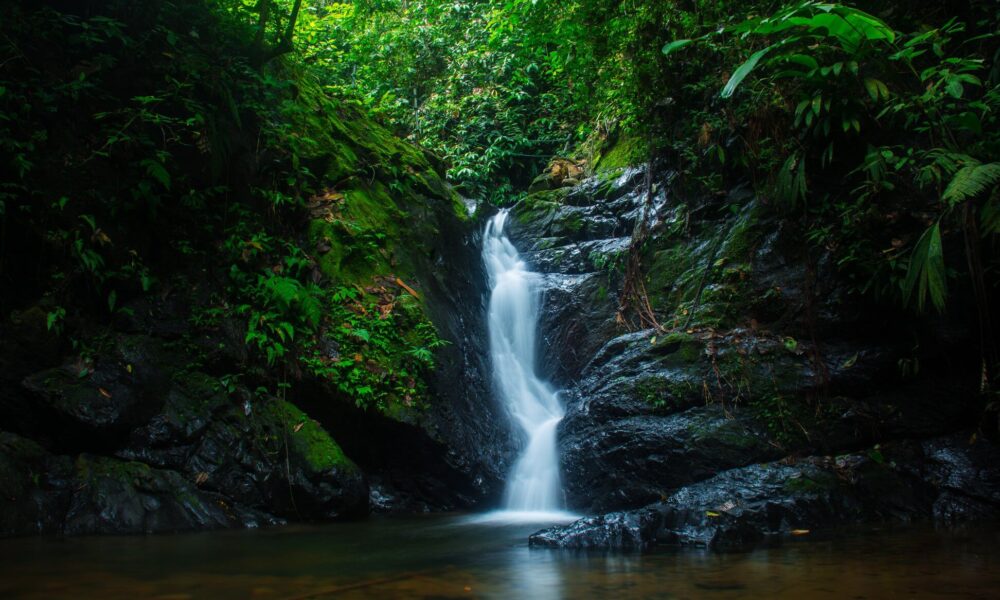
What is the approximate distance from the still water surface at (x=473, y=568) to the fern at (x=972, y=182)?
2390 millimetres

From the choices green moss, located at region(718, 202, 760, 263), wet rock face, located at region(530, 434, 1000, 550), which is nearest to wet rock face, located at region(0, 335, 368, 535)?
wet rock face, located at region(530, 434, 1000, 550)

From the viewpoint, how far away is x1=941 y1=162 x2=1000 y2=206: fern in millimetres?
4379

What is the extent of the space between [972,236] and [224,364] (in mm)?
6712

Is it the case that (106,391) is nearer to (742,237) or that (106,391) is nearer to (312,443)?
(312,443)

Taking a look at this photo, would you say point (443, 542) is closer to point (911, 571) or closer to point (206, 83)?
point (911, 571)

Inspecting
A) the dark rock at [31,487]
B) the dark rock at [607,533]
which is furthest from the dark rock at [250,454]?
the dark rock at [607,533]

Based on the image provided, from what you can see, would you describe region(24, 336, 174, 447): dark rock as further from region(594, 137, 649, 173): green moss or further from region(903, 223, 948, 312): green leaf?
region(594, 137, 649, 173): green moss

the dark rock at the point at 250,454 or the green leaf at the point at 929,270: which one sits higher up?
the green leaf at the point at 929,270

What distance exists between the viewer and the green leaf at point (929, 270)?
15.3ft

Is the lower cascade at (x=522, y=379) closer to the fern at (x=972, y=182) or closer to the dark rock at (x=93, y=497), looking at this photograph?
the dark rock at (x=93, y=497)

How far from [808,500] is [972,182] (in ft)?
8.84

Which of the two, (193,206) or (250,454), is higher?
(193,206)

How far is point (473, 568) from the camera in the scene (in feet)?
11.0

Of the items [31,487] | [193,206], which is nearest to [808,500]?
[31,487]
